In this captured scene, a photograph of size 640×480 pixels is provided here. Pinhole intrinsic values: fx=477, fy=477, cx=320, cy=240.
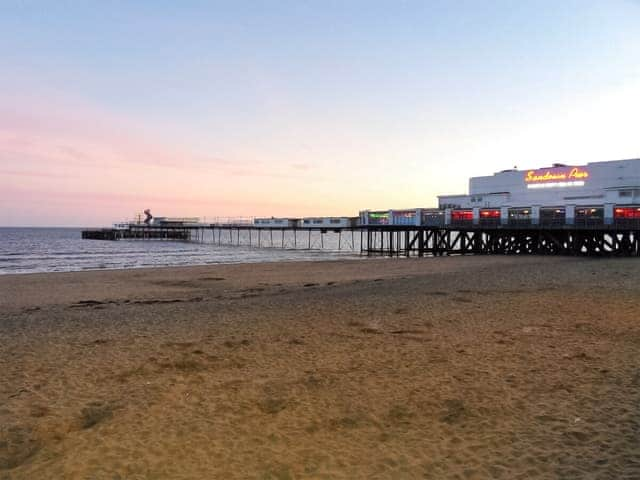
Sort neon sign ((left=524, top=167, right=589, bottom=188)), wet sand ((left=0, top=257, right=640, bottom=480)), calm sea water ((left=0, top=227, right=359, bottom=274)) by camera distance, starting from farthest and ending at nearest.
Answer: neon sign ((left=524, top=167, right=589, bottom=188))
calm sea water ((left=0, top=227, right=359, bottom=274))
wet sand ((left=0, top=257, right=640, bottom=480))

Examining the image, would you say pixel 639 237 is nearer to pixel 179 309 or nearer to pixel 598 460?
pixel 179 309

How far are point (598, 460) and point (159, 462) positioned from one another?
458cm

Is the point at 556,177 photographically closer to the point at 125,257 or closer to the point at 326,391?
the point at 125,257

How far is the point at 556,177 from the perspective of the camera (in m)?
49.5

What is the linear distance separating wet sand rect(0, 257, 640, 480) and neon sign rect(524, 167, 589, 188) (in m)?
37.3

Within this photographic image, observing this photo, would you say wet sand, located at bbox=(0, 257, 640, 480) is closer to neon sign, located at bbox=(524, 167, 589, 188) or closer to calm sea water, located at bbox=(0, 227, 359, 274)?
calm sea water, located at bbox=(0, 227, 359, 274)

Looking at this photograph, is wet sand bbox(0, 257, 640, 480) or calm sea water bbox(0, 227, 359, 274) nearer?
wet sand bbox(0, 257, 640, 480)

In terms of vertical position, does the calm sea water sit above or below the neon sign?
below

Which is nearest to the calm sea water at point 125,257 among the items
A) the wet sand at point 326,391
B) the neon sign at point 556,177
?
the neon sign at point 556,177

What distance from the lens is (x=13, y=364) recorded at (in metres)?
8.65

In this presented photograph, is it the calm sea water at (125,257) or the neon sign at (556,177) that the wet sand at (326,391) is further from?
the neon sign at (556,177)

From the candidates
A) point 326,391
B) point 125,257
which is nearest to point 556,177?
point 125,257

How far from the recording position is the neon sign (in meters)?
47.5

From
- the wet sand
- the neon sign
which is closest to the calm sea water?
the neon sign
